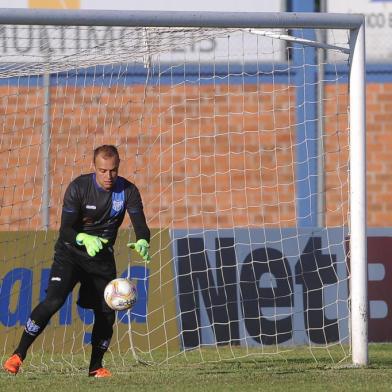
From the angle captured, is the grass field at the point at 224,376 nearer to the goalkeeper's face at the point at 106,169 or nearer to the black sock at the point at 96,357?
the black sock at the point at 96,357

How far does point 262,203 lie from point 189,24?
15.0 ft

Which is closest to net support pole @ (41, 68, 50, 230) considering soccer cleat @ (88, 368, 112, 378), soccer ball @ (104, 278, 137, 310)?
soccer cleat @ (88, 368, 112, 378)

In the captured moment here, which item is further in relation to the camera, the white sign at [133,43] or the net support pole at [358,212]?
the white sign at [133,43]

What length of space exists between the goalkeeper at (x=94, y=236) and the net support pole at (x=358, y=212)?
1750 millimetres

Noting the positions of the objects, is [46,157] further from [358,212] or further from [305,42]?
[358,212]

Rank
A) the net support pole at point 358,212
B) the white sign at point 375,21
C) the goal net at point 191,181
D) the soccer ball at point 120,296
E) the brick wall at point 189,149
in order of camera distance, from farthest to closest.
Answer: the white sign at point 375,21
the brick wall at point 189,149
the goal net at point 191,181
the net support pole at point 358,212
the soccer ball at point 120,296

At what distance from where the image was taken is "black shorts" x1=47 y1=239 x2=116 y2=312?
884 centimetres

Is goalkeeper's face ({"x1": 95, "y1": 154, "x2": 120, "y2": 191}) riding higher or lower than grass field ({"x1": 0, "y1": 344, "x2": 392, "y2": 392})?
higher

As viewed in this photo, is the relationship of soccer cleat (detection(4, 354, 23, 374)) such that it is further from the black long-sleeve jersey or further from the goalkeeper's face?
the goalkeeper's face

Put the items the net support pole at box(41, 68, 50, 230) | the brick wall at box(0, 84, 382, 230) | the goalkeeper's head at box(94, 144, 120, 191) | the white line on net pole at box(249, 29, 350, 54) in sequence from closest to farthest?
the goalkeeper's head at box(94, 144, 120, 191)
the white line on net pole at box(249, 29, 350, 54)
the net support pole at box(41, 68, 50, 230)
the brick wall at box(0, 84, 382, 230)

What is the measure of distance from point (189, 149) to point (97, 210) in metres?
5.06

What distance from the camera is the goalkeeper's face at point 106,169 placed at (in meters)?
8.63

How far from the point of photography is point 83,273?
8945mm

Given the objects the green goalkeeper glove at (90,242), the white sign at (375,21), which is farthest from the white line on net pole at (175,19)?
the white sign at (375,21)
